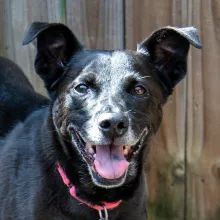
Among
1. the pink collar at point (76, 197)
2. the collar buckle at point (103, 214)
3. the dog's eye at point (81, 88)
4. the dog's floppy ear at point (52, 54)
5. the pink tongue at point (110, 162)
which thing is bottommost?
the collar buckle at point (103, 214)

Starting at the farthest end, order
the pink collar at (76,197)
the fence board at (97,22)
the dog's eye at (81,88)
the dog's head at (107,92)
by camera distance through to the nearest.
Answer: the fence board at (97,22) < the pink collar at (76,197) < the dog's eye at (81,88) < the dog's head at (107,92)

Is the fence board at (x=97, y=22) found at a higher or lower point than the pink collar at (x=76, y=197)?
higher

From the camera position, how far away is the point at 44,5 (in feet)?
14.7

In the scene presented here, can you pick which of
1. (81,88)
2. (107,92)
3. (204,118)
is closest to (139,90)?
(107,92)

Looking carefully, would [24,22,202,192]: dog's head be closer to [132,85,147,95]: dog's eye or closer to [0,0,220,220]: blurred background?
[132,85,147,95]: dog's eye

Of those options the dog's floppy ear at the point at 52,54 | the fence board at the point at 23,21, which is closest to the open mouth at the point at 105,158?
the dog's floppy ear at the point at 52,54

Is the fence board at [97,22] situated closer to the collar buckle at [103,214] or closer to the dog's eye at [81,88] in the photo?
the dog's eye at [81,88]

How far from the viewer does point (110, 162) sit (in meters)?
3.29

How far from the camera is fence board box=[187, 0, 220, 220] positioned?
4273 millimetres

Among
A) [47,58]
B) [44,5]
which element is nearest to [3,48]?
[44,5]

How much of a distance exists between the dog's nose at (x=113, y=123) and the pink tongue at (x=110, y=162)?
0.17 metres

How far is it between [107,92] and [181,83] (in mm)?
1188

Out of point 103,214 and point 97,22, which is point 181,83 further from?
point 103,214

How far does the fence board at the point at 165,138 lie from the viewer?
4.31 metres
